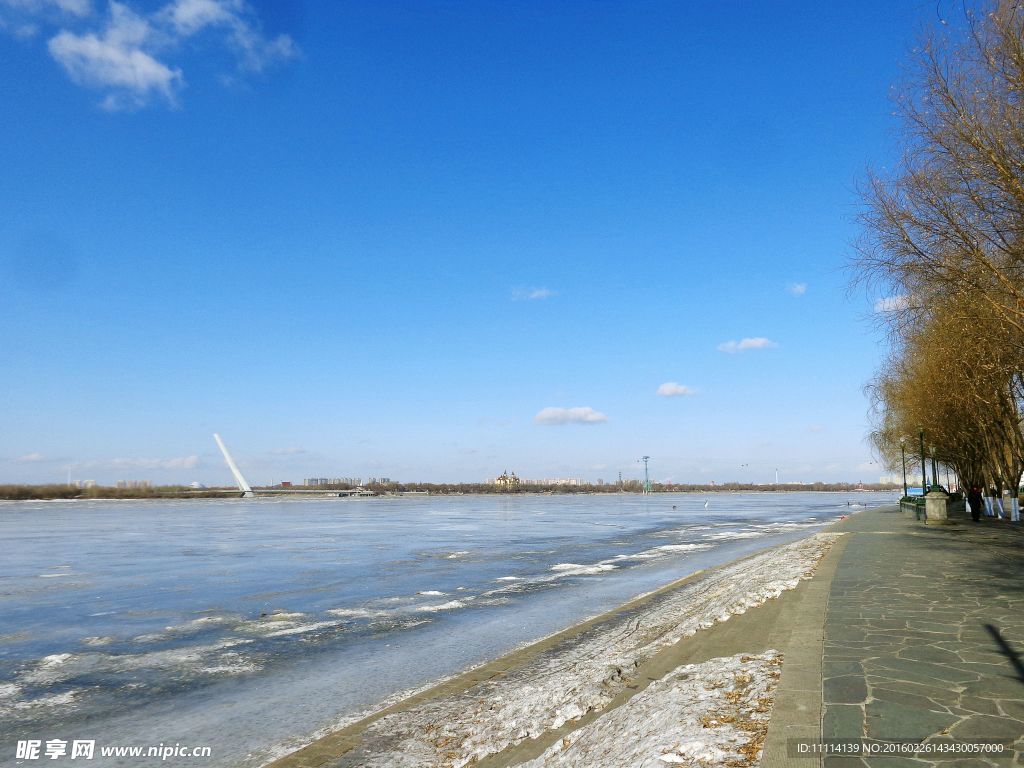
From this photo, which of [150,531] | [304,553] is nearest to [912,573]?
[304,553]

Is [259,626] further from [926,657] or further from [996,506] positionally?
[996,506]

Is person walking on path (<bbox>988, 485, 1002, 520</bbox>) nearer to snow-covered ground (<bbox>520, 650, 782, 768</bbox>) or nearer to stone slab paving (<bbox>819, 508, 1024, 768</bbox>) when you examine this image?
stone slab paving (<bbox>819, 508, 1024, 768</bbox>)

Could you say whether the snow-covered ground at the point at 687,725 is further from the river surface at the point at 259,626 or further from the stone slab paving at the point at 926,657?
the river surface at the point at 259,626

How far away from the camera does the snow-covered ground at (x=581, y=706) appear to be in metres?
5.84

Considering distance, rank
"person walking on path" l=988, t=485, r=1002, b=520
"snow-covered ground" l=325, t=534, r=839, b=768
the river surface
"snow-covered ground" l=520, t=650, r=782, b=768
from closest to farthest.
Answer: "snow-covered ground" l=520, t=650, r=782, b=768, "snow-covered ground" l=325, t=534, r=839, b=768, the river surface, "person walking on path" l=988, t=485, r=1002, b=520

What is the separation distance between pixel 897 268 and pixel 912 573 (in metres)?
5.89

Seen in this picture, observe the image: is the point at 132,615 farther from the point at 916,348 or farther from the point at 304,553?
the point at 916,348

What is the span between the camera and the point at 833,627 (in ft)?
28.3

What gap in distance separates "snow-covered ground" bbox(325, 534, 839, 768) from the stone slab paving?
0.83 m

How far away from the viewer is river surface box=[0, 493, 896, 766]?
8094 mm

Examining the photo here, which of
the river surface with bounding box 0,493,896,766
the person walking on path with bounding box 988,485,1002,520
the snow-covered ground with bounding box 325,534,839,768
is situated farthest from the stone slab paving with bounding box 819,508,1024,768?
the person walking on path with bounding box 988,485,1002,520

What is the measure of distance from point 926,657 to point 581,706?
3.63m

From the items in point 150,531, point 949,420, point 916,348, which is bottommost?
point 150,531

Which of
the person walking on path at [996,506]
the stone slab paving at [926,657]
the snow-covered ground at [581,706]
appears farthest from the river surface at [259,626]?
the person walking on path at [996,506]
